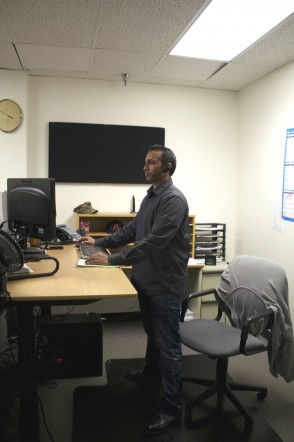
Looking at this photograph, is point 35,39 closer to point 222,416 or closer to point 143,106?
point 143,106

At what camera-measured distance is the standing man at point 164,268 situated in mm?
1884

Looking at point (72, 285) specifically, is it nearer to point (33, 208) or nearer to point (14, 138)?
point (33, 208)

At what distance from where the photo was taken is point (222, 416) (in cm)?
212

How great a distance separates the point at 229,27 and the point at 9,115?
7.02 ft

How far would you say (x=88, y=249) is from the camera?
2.31m

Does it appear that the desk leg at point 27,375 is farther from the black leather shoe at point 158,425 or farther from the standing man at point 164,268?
the black leather shoe at point 158,425

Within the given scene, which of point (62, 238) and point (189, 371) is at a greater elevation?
point (62, 238)

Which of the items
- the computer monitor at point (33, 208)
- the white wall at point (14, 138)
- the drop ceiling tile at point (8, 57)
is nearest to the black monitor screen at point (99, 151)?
the white wall at point (14, 138)

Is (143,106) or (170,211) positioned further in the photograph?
(143,106)

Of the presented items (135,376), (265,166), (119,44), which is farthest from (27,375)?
(265,166)

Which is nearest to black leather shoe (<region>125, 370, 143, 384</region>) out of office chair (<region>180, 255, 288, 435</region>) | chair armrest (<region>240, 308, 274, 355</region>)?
office chair (<region>180, 255, 288, 435</region>)

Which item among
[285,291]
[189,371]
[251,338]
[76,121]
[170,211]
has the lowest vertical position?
[189,371]

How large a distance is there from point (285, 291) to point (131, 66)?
2378 millimetres

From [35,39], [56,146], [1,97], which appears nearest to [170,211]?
[35,39]
